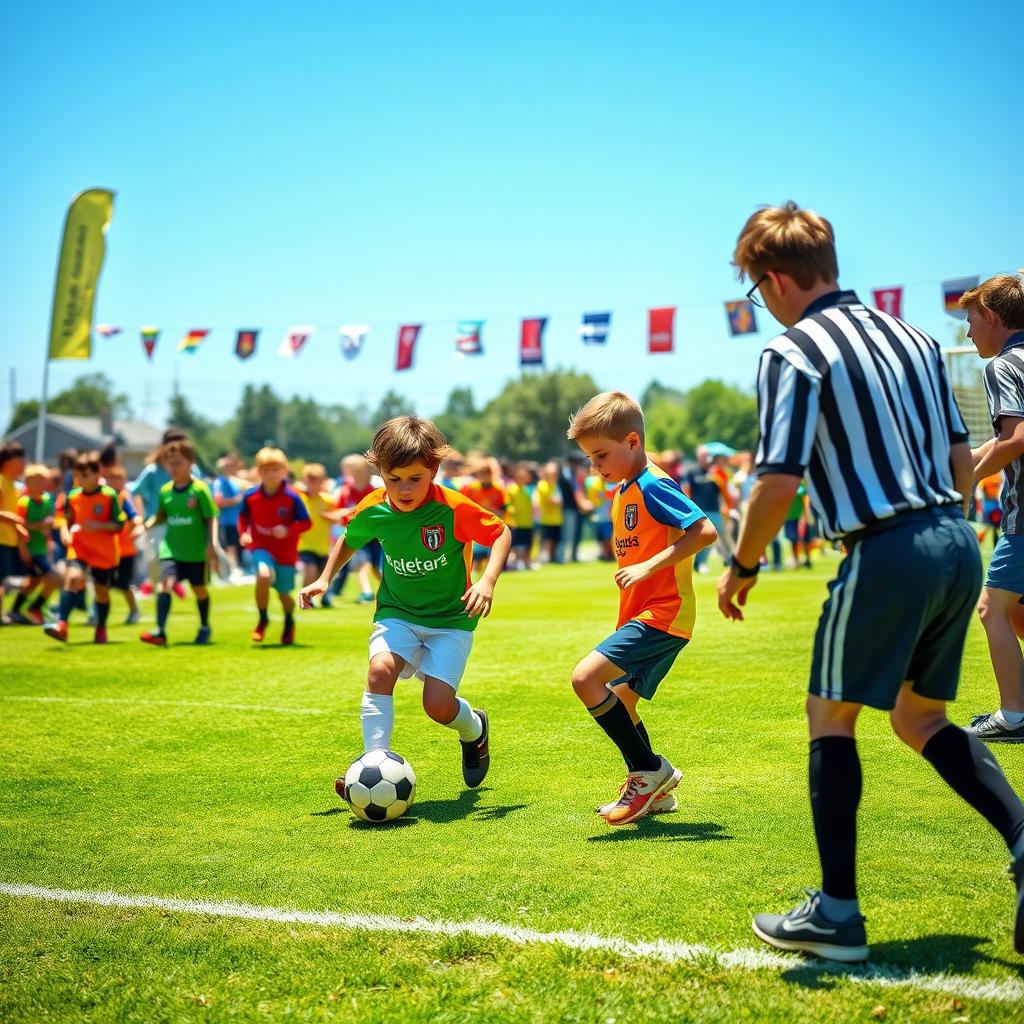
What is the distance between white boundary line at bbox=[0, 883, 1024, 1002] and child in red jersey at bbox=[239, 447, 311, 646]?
26.1 ft

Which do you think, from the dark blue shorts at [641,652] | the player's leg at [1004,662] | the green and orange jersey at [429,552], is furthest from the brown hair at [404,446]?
the player's leg at [1004,662]

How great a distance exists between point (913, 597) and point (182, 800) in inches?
151

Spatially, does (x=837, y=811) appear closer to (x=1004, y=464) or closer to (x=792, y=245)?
(x=792, y=245)

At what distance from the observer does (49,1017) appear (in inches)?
125

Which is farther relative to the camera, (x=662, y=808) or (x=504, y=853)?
(x=662, y=808)

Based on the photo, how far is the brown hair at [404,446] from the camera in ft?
17.8

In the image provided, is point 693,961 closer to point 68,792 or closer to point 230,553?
point 68,792

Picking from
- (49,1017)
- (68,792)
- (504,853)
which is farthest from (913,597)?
(68,792)

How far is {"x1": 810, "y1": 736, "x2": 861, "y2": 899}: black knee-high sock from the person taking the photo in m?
3.39

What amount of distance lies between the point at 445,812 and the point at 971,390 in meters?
12.6

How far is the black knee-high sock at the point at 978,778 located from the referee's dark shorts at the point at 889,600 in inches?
13.5

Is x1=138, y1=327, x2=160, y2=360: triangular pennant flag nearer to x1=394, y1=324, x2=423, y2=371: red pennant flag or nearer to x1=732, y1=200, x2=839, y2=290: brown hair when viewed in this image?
x1=394, y1=324, x2=423, y2=371: red pennant flag

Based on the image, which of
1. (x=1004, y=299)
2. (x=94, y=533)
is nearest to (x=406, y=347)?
(x=94, y=533)

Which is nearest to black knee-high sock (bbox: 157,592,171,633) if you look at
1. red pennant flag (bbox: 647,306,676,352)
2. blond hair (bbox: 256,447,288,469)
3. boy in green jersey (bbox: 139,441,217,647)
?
boy in green jersey (bbox: 139,441,217,647)
